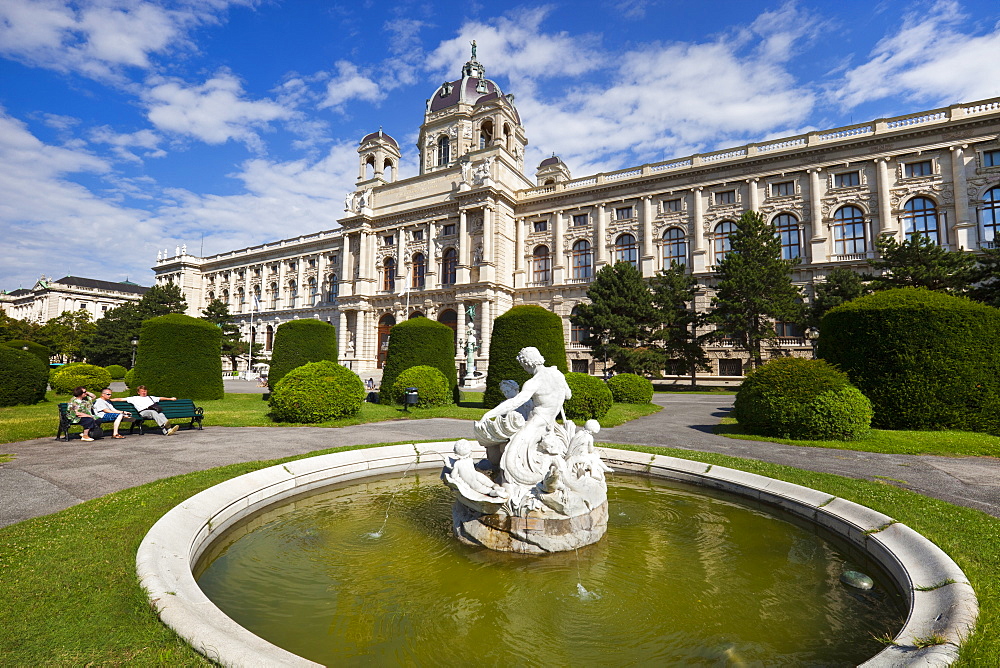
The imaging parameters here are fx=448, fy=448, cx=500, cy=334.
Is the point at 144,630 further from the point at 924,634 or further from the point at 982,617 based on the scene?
the point at 982,617

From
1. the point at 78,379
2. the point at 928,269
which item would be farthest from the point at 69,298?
the point at 928,269

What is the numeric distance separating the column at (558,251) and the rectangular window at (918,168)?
79.1 feet

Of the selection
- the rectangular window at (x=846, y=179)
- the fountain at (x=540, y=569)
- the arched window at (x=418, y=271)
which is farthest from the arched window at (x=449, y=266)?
the fountain at (x=540, y=569)

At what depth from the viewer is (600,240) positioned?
3884 cm

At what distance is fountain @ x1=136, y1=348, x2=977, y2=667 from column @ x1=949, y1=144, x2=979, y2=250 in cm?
3451

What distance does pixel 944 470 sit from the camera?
7180mm

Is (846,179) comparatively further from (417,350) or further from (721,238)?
(417,350)

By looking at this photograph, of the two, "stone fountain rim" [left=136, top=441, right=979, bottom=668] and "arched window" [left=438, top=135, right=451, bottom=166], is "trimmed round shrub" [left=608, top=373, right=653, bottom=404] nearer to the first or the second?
"stone fountain rim" [left=136, top=441, right=979, bottom=668]

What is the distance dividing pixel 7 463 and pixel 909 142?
145ft

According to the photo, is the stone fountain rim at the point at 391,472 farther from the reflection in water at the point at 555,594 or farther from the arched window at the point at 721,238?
the arched window at the point at 721,238

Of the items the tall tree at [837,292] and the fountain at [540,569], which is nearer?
the fountain at [540,569]

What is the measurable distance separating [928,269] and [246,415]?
30.3m

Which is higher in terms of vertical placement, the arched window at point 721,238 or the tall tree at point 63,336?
the arched window at point 721,238

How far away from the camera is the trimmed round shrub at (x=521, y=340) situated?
1518 centimetres
